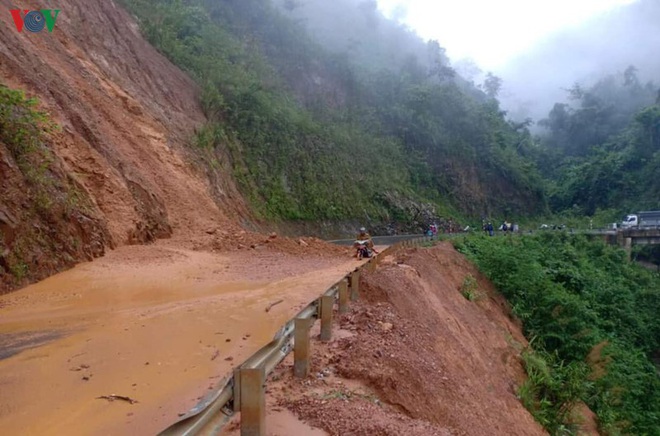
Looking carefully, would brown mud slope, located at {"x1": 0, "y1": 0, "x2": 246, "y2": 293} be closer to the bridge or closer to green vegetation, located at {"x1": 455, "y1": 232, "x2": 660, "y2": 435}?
green vegetation, located at {"x1": 455, "y1": 232, "x2": 660, "y2": 435}

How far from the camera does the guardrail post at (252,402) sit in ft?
12.7

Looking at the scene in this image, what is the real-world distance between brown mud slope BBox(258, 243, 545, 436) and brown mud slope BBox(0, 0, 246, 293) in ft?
22.3

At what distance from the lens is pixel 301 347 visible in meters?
5.49

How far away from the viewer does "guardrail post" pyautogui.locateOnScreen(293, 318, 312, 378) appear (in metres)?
5.47

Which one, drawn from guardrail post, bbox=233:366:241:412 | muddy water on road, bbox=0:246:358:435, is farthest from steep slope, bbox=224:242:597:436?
muddy water on road, bbox=0:246:358:435

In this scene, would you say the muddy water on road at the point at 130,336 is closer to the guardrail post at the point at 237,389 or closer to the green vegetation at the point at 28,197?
the green vegetation at the point at 28,197

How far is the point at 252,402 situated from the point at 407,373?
9.96 feet

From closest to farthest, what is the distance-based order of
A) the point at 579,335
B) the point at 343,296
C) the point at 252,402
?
the point at 252,402 → the point at 343,296 → the point at 579,335

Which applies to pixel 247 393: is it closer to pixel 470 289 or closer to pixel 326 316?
pixel 326 316

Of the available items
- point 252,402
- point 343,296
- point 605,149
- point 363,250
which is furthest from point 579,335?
point 605,149

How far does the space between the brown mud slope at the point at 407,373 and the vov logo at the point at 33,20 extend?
14949 mm

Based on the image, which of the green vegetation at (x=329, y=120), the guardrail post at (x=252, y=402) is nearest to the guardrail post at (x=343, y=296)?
the guardrail post at (x=252, y=402)

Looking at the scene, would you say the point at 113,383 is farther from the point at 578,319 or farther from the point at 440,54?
the point at 440,54

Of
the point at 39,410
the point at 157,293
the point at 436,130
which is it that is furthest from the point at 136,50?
the point at 436,130
